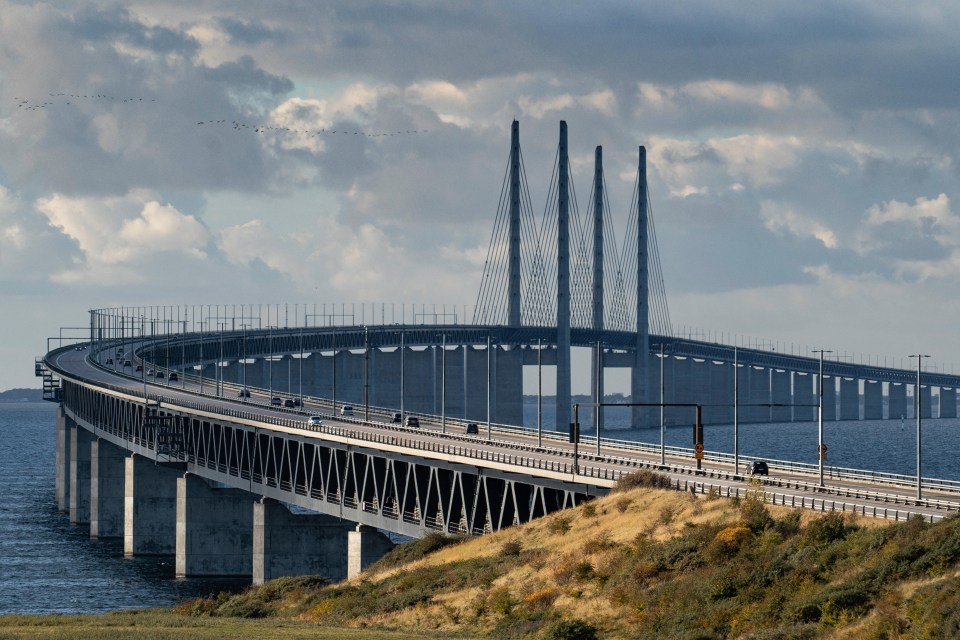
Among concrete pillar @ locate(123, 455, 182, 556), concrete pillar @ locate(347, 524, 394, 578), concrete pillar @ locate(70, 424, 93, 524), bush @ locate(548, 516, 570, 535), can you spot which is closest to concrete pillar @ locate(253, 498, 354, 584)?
concrete pillar @ locate(347, 524, 394, 578)

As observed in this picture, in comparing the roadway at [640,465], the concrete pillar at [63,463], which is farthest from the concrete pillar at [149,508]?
the concrete pillar at [63,463]

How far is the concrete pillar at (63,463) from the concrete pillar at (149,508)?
3354 cm

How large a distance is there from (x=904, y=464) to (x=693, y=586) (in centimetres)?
12788

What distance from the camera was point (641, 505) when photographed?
71.7 meters

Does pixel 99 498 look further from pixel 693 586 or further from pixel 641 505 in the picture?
pixel 693 586

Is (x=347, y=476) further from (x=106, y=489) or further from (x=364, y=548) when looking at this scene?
(x=106, y=489)

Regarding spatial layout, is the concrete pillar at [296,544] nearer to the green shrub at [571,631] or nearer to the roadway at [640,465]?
the roadway at [640,465]

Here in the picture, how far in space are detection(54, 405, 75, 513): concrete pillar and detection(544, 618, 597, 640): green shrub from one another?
117 meters

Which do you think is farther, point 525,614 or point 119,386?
point 119,386

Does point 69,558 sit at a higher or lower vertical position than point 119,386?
lower

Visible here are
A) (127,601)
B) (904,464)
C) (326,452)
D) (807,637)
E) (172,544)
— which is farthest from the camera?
(904,464)

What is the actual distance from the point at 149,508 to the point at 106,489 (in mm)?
16951

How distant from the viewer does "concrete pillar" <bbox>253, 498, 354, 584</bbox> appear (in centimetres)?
10719

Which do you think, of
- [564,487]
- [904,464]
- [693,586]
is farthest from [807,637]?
[904,464]
